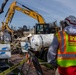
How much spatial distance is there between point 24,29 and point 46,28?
23.4 m

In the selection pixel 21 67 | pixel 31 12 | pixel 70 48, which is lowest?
pixel 21 67

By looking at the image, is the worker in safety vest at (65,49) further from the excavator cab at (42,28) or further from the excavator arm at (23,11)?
the excavator arm at (23,11)

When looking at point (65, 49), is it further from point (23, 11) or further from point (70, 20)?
point (23, 11)

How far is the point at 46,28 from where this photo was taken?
76.2 ft

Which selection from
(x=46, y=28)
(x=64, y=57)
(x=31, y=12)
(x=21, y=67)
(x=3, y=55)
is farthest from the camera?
(x=31, y=12)

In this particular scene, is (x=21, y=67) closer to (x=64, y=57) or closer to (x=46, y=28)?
(x=64, y=57)

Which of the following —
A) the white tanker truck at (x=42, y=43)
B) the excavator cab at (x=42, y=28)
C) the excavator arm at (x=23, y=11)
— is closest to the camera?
the white tanker truck at (x=42, y=43)

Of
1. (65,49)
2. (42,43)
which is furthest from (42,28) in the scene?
(65,49)

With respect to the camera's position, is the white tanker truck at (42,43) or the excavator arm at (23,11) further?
the excavator arm at (23,11)

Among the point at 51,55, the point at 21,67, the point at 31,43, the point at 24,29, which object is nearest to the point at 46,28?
the point at 31,43

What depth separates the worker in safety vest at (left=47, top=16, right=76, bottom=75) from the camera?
173 inches

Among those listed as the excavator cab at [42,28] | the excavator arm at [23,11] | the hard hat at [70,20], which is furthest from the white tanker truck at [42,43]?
the hard hat at [70,20]

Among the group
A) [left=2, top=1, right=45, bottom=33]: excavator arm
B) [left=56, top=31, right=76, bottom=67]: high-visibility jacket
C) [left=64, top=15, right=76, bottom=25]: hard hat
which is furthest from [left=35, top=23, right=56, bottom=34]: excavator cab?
[left=56, top=31, right=76, bottom=67]: high-visibility jacket

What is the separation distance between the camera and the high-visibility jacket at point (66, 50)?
4398 mm
